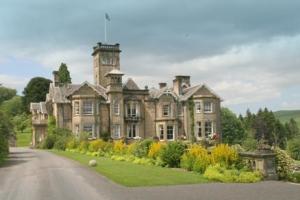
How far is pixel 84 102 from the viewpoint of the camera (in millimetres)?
59344

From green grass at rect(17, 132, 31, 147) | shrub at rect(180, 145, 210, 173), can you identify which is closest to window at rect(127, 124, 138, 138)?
green grass at rect(17, 132, 31, 147)

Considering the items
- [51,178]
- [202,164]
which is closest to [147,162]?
[202,164]

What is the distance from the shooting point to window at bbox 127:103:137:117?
62391 millimetres

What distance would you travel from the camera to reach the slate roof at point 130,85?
62822mm

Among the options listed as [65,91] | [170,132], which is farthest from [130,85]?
[65,91]

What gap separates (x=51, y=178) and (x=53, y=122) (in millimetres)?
40401

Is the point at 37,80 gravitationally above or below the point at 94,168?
above

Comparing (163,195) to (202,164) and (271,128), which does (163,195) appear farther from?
(271,128)

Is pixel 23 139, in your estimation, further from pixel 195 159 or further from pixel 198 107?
pixel 195 159

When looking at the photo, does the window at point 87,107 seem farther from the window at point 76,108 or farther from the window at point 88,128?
the window at point 88,128

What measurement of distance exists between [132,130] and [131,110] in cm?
267

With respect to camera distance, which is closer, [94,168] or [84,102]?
[94,168]

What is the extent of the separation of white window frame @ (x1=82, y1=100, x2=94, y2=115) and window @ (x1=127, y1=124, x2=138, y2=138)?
19.0ft

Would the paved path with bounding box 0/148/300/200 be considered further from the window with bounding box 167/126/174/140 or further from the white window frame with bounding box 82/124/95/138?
the window with bounding box 167/126/174/140
